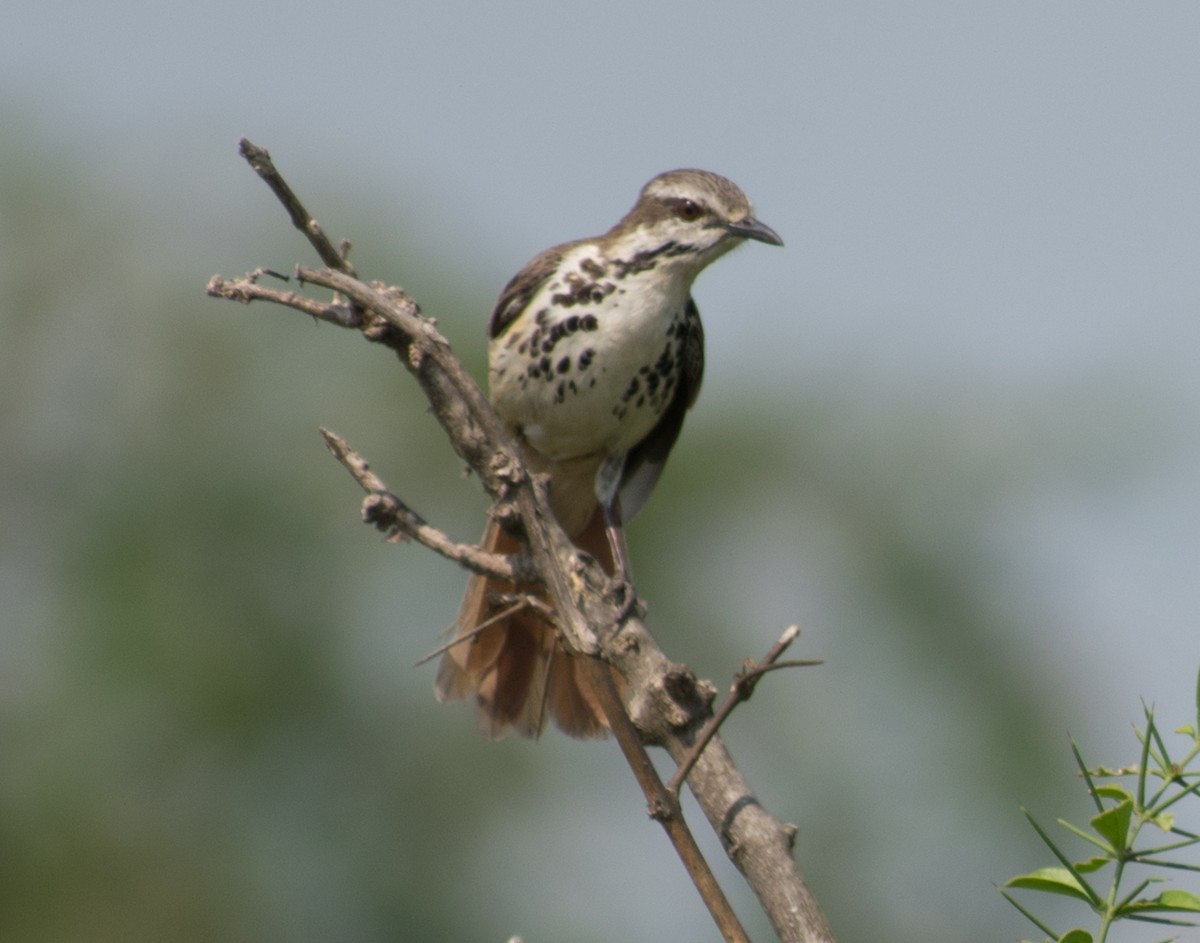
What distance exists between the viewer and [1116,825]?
1494 mm

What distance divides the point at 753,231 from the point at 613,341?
0.54 meters

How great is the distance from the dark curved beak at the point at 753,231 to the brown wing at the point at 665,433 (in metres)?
0.25

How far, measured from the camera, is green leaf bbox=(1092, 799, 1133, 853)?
1.48 meters

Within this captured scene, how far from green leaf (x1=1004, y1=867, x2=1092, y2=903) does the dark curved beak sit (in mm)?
3773

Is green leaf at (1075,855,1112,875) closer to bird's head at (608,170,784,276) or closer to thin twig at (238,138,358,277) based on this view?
thin twig at (238,138,358,277)

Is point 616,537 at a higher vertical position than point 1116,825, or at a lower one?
lower

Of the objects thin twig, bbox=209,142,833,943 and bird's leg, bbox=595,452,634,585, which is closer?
thin twig, bbox=209,142,833,943

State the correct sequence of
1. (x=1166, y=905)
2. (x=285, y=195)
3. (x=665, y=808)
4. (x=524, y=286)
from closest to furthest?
(x=1166, y=905) → (x=665, y=808) → (x=285, y=195) → (x=524, y=286)

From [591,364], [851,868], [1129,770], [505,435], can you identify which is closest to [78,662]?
[851,868]

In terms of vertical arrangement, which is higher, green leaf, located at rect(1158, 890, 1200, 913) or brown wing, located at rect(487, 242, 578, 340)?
brown wing, located at rect(487, 242, 578, 340)

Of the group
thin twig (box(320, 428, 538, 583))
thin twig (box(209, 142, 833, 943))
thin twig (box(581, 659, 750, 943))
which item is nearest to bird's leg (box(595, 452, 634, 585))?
thin twig (box(209, 142, 833, 943))

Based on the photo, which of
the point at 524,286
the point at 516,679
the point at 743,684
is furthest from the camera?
the point at 524,286

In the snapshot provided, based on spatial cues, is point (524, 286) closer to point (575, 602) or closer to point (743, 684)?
point (575, 602)

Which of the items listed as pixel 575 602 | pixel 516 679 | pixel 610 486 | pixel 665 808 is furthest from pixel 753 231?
pixel 665 808
